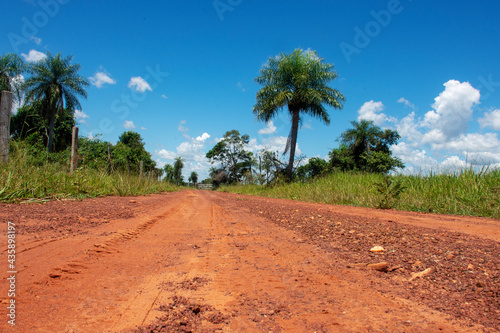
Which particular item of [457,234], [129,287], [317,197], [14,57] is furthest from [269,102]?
[14,57]

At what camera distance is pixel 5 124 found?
252 inches

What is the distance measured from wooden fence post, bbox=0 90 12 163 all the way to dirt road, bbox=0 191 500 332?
3.30m

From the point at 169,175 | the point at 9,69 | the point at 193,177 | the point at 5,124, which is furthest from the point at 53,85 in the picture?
the point at 193,177

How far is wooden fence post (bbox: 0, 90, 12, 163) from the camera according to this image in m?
6.14

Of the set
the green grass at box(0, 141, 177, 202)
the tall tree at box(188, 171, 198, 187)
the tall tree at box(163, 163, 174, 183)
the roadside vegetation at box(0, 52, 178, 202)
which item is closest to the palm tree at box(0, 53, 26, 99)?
the roadside vegetation at box(0, 52, 178, 202)

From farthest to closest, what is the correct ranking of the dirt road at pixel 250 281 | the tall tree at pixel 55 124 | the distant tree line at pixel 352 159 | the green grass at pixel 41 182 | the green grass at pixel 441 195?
the tall tree at pixel 55 124
the distant tree line at pixel 352 159
the green grass at pixel 441 195
the green grass at pixel 41 182
the dirt road at pixel 250 281

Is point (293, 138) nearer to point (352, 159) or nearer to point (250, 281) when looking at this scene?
point (352, 159)

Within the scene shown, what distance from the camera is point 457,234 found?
136 inches

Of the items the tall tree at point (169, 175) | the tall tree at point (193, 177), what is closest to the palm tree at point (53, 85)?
the tall tree at point (169, 175)

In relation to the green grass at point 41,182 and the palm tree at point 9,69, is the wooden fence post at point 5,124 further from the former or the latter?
the palm tree at point 9,69

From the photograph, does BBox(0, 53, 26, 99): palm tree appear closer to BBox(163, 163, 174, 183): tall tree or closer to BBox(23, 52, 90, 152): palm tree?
BBox(23, 52, 90, 152): palm tree

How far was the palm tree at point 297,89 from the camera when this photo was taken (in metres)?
19.7

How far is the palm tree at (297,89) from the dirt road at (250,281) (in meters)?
16.6

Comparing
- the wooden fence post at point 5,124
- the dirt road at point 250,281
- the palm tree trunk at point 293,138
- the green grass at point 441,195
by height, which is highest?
the palm tree trunk at point 293,138
